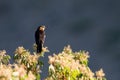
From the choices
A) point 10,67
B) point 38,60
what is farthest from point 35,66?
point 10,67

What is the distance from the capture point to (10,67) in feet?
51.3

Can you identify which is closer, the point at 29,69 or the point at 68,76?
the point at 68,76

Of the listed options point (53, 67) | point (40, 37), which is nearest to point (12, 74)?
point (53, 67)

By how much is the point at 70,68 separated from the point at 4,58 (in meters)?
2.74

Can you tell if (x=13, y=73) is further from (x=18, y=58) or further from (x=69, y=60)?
(x=18, y=58)

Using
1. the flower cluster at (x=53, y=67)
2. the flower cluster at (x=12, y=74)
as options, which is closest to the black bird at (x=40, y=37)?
the flower cluster at (x=53, y=67)

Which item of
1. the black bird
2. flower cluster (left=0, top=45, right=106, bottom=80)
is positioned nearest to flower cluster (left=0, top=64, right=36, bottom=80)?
flower cluster (left=0, top=45, right=106, bottom=80)

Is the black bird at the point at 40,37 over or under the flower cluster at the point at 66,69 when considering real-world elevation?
over

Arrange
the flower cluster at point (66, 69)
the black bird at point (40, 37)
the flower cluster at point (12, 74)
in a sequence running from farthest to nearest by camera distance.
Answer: the black bird at point (40, 37) < the flower cluster at point (66, 69) < the flower cluster at point (12, 74)

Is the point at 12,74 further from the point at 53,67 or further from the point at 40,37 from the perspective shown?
the point at 40,37

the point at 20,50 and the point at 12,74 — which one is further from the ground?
the point at 20,50

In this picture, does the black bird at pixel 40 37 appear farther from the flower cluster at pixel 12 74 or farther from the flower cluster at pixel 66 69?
the flower cluster at pixel 12 74

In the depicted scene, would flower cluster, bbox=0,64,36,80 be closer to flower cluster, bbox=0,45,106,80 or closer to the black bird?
flower cluster, bbox=0,45,106,80

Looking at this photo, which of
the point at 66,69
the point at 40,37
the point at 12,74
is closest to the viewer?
the point at 12,74
